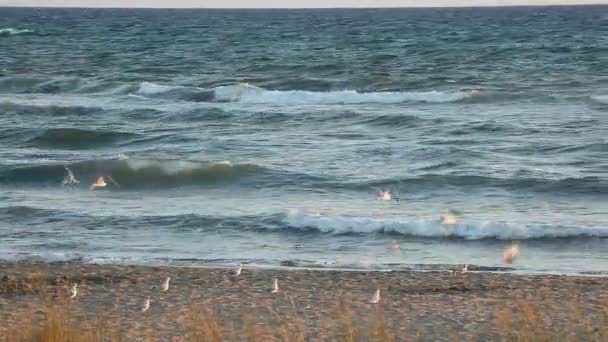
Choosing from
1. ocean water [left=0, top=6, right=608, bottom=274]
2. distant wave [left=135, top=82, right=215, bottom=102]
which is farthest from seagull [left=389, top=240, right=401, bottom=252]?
distant wave [left=135, top=82, right=215, bottom=102]

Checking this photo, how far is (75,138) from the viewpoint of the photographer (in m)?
24.9

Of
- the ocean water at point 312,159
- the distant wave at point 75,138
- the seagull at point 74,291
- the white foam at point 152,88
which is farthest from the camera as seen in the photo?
the white foam at point 152,88

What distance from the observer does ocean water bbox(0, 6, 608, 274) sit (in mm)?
13555

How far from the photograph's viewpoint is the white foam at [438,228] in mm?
13742

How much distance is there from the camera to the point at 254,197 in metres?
17.3

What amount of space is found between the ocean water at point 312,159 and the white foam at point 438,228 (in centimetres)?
3

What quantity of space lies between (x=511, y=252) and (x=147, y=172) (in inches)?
326

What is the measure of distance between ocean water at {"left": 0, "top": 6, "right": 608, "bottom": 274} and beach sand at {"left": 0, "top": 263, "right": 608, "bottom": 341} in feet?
3.31

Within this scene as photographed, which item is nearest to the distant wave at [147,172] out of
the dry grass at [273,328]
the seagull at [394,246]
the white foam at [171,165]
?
the white foam at [171,165]

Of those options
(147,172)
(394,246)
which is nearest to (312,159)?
(147,172)

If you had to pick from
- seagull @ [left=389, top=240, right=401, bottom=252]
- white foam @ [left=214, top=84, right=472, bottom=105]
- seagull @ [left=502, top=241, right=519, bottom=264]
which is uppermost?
white foam @ [left=214, top=84, right=472, bottom=105]

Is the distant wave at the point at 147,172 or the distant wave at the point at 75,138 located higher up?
the distant wave at the point at 75,138

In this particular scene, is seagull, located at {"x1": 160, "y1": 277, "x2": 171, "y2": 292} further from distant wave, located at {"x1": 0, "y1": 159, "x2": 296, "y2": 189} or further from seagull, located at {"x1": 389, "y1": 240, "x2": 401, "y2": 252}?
distant wave, located at {"x1": 0, "y1": 159, "x2": 296, "y2": 189}

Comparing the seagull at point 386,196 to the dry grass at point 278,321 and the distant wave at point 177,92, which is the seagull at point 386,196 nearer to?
the dry grass at point 278,321
